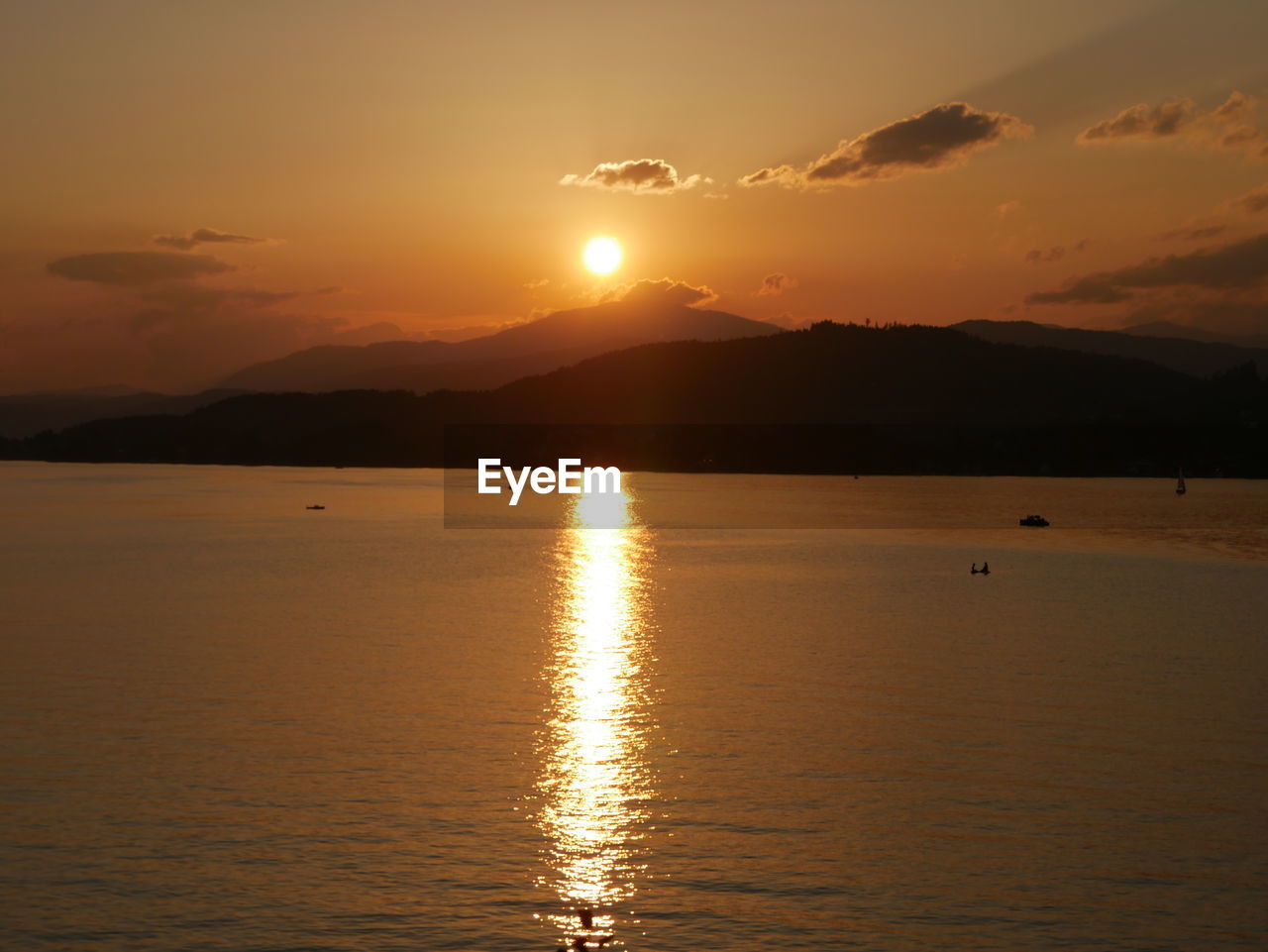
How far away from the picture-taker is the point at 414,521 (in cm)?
13250

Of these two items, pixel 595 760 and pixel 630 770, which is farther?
pixel 595 760

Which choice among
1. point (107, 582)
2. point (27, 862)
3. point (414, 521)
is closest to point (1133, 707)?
point (27, 862)

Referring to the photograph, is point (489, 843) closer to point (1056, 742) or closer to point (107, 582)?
point (1056, 742)

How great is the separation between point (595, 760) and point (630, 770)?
1.21m

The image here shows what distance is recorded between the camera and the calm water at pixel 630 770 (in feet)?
59.0

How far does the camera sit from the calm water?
1797 centimetres

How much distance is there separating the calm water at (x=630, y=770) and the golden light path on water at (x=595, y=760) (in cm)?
10

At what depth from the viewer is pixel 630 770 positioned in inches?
1031

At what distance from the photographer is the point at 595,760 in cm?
2712

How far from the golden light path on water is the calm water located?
0.33 feet

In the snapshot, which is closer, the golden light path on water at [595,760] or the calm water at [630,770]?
the calm water at [630,770]

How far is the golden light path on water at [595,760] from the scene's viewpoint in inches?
746

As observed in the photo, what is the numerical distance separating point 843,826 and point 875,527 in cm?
10524

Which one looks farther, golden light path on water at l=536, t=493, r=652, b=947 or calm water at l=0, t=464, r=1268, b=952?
golden light path on water at l=536, t=493, r=652, b=947
